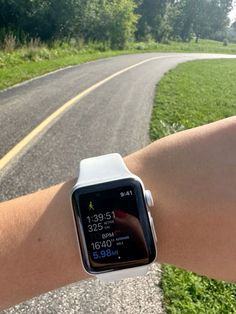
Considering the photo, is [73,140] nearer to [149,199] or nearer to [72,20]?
[149,199]

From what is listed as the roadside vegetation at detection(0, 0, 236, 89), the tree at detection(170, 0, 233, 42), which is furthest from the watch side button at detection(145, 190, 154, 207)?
the tree at detection(170, 0, 233, 42)

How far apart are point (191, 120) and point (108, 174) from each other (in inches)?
326

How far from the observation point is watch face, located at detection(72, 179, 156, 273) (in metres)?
1.08

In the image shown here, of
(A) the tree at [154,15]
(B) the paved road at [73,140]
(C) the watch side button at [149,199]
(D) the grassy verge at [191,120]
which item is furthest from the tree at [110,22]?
(C) the watch side button at [149,199]

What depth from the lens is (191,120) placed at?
9133mm

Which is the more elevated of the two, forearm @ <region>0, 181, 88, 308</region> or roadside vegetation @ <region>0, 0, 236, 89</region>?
roadside vegetation @ <region>0, 0, 236, 89</region>

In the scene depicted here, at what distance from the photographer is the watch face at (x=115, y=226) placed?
108 centimetres

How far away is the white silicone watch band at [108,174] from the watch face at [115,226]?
3 centimetres

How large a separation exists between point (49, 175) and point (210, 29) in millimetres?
109572

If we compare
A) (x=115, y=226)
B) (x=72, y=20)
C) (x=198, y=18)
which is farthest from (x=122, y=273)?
(x=198, y=18)

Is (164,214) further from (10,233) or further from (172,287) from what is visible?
(172,287)

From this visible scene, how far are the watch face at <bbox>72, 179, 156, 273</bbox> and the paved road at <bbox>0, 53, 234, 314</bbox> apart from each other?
1.79 m

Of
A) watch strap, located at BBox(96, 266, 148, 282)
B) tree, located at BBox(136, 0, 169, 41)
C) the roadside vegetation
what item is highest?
tree, located at BBox(136, 0, 169, 41)

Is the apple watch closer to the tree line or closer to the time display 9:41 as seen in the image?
the time display 9:41
